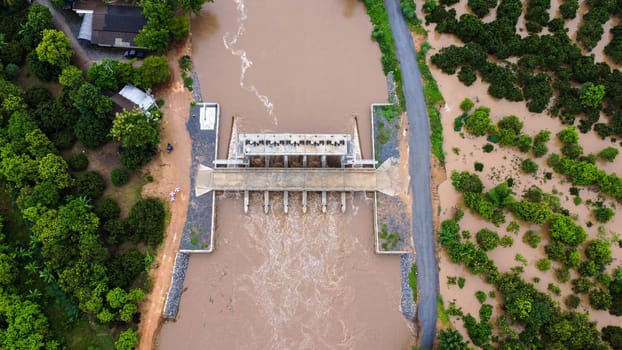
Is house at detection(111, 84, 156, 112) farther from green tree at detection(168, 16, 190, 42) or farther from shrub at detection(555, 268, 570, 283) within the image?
shrub at detection(555, 268, 570, 283)

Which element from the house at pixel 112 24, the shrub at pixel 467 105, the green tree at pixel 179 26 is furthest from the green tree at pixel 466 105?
the house at pixel 112 24

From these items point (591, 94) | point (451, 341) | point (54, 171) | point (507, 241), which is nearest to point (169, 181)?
point (54, 171)

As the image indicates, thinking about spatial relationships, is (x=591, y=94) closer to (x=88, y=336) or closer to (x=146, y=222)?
(x=146, y=222)

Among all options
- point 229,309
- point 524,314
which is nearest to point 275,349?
point 229,309

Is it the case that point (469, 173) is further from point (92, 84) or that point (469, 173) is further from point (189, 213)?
point (92, 84)

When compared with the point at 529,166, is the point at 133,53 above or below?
above

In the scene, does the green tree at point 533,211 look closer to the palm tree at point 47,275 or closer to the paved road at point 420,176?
the paved road at point 420,176
